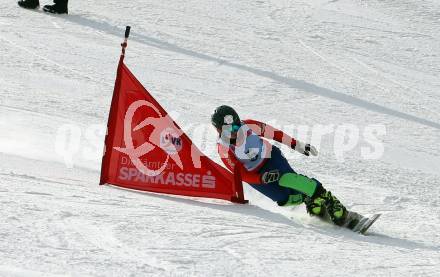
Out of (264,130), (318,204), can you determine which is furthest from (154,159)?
(318,204)

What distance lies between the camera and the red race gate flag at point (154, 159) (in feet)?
20.9

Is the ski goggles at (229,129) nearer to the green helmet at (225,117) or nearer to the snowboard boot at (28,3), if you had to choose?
the green helmet at (225,117)

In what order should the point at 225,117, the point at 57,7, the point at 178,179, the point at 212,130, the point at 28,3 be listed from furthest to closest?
the point at 28,3
the point at 57,7
the point at 212,130
the point at 178,179
the point at 225,117

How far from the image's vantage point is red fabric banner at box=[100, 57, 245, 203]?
20.9ft

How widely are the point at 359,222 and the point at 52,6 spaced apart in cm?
830

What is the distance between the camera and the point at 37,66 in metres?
10.2

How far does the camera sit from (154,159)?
6.41 meters

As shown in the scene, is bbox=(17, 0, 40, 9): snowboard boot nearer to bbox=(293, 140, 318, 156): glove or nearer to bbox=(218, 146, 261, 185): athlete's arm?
bbox=(218, 146, 261, 185): athlete's arm

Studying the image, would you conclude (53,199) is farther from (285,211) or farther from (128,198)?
(285,211)

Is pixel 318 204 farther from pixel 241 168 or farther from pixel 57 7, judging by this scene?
pixel 57 7

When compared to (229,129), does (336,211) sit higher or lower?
lower

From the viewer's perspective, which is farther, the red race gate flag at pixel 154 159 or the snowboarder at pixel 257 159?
the red race gate flag at pixel 154 159

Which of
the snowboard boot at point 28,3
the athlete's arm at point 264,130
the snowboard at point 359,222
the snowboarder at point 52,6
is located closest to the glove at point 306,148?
the athlete's arm at point 264,130

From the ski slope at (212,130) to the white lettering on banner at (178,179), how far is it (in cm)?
13
